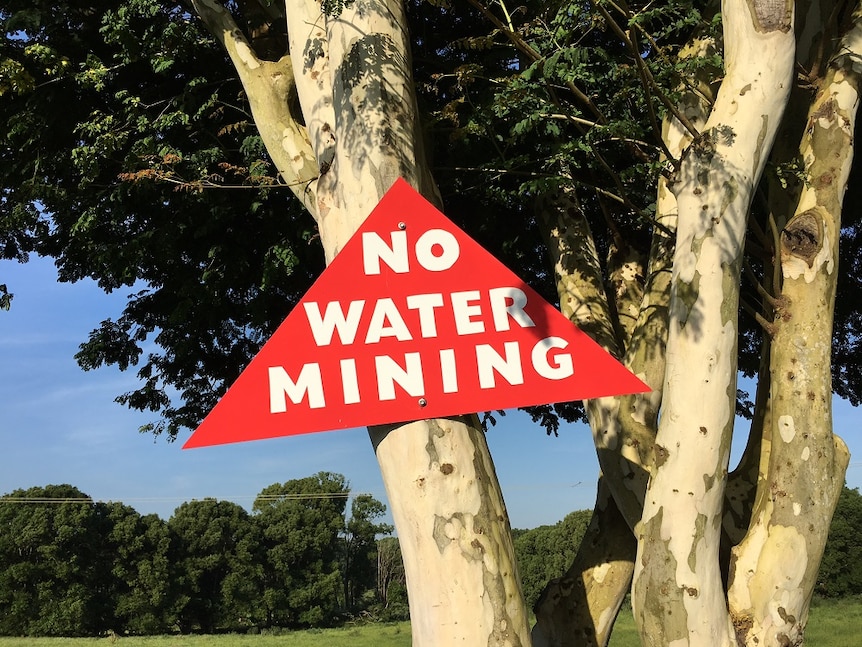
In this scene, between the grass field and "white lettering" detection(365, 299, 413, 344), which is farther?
the grass field

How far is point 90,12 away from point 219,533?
4918cm

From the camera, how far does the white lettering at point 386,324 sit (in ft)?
11.2

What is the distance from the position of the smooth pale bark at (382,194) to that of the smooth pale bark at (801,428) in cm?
169

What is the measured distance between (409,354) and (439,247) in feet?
1.60

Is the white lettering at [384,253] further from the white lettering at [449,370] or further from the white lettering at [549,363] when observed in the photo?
the white lettering at [549,363]

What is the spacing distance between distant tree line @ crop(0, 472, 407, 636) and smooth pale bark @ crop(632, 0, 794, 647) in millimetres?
47771

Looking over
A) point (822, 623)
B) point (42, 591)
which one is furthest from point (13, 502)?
point (822, 623)

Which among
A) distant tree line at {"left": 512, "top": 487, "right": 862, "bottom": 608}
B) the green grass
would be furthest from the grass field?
distant tree line at {"left": 512, "top": 487, "right": 862, "bottom": 608}

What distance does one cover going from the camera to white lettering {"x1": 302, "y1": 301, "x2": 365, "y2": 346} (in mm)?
3426

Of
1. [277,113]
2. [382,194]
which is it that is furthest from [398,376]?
[277,113]

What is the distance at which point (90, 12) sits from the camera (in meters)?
8.52

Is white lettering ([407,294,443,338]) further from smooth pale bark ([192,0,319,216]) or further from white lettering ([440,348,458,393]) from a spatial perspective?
smooth pale bark ([192,0,319,216])

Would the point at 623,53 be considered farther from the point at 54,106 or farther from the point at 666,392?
the point at 54,106

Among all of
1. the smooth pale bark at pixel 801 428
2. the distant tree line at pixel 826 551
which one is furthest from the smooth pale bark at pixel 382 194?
the distant tree line at pixel 826 551
